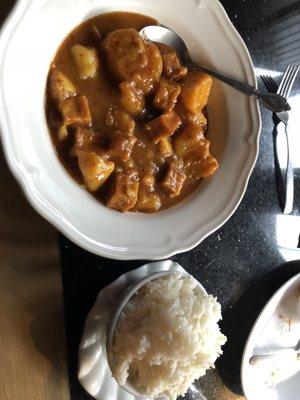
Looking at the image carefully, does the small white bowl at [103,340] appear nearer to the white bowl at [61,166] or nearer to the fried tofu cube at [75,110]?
the white bowl at [61,166]

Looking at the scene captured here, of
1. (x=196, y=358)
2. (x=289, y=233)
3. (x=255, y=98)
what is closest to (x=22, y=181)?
(x=196, y=358)

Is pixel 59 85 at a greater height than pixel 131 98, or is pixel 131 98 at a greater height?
pixel 59 85

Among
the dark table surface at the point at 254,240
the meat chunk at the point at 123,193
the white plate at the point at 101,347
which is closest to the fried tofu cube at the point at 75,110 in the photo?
the meat chunk at the point at 123,193

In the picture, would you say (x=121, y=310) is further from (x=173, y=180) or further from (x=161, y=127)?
(x=161, y=127)

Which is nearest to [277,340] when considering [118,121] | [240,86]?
[240,86]

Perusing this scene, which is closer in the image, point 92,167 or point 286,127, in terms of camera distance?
point 92,167

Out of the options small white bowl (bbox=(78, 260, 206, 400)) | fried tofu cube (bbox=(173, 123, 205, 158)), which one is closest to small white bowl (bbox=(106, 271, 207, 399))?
small white bowl (bbox=(78, 260, 206, 400))

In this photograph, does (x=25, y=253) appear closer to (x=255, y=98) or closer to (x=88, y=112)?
(x=88, y=112)
